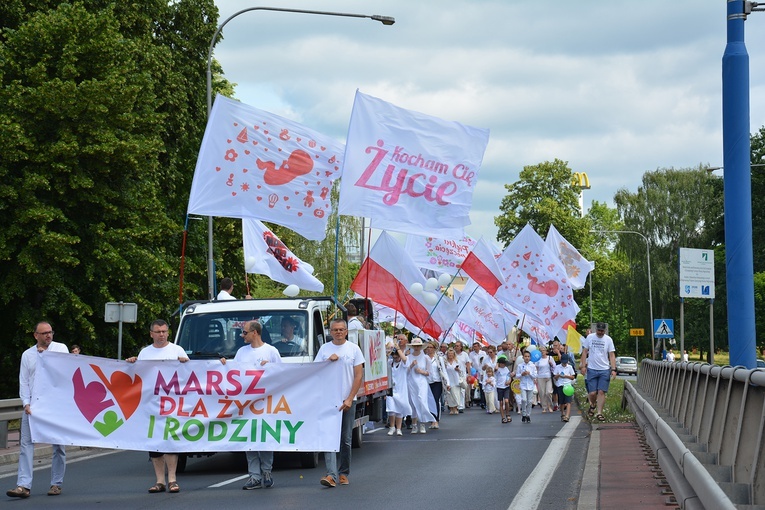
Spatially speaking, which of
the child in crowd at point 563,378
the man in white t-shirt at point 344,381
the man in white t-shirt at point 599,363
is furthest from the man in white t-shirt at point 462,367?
the man in white t-shirt at point 344,381

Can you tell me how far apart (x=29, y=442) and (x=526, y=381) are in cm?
1521

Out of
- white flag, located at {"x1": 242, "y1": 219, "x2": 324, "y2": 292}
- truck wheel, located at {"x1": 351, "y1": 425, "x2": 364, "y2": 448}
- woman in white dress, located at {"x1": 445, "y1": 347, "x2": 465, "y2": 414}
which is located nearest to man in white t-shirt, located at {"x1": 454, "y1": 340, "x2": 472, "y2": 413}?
woman in white dress, located at {"x1": 445, "y1": 347, "x2": 465, "y2": 414}

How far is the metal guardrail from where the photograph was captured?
20.4 feet

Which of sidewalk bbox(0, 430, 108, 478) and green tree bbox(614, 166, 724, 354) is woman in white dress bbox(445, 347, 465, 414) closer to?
sidewalk bbox(0, 430, 108, 478)

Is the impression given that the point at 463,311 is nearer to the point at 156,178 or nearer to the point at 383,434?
the point at 156,178

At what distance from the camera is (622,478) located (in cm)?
1182

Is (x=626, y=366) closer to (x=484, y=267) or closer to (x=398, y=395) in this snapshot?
(x=484, y=267)

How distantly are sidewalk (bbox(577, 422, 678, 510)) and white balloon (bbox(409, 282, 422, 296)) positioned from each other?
784 cm

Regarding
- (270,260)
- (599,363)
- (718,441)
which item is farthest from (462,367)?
(718,441)

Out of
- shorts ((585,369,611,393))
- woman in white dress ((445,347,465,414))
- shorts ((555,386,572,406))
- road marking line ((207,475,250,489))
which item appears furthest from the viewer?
woman in white dress ((445,347,465,414))

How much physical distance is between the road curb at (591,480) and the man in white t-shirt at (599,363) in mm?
3978

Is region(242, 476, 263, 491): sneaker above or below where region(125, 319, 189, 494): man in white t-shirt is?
below

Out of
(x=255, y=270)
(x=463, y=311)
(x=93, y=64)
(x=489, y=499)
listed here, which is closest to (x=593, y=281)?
(x=463, y=311)

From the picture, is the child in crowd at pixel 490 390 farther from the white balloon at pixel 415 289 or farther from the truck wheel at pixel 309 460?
the truck wheel at pixel 309 460
